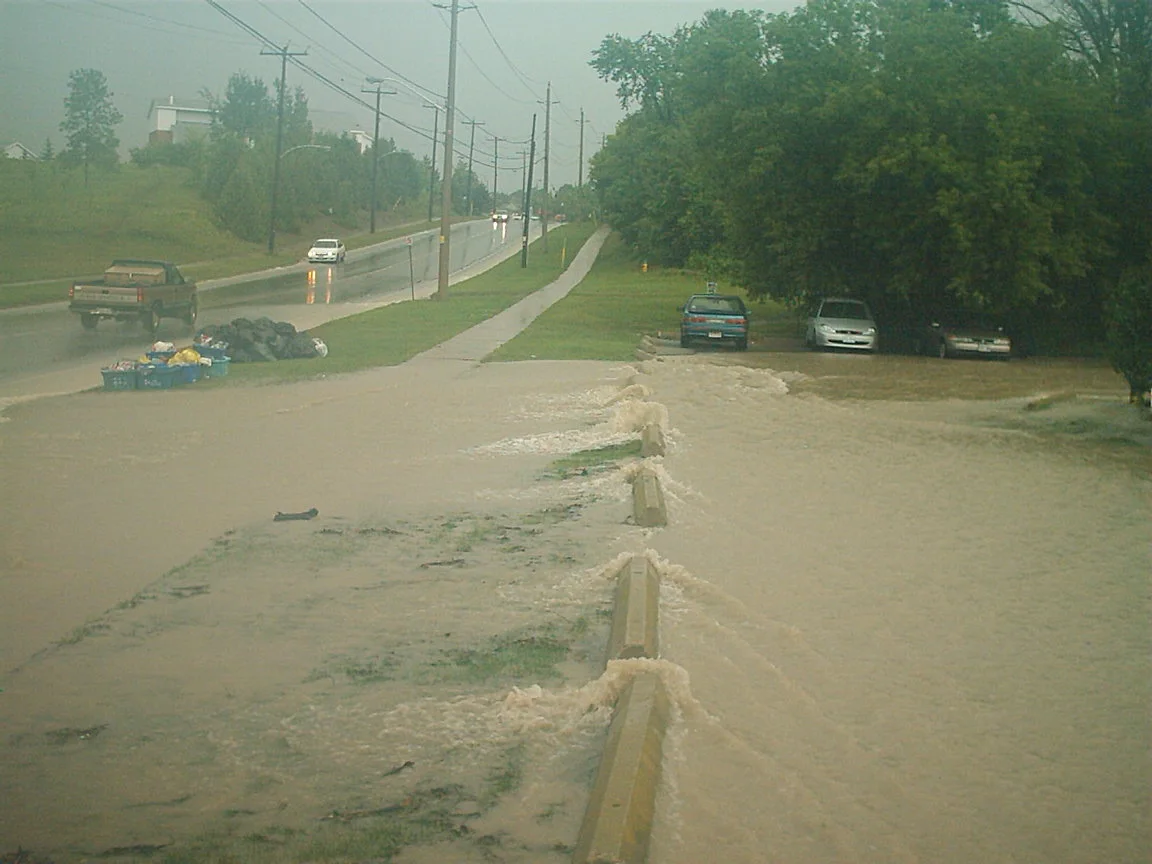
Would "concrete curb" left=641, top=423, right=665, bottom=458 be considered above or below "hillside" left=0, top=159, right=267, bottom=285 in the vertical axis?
below

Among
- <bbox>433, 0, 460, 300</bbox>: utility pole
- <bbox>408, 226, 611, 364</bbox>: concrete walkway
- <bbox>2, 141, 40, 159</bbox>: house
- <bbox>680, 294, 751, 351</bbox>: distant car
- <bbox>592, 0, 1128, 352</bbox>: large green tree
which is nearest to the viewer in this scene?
<bbox>408, 226, 611, 364</bbox>: concrete walkway

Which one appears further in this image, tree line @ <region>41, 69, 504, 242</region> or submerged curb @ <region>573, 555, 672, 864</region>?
tree line @ <region>41, 69, 504, 242</region>

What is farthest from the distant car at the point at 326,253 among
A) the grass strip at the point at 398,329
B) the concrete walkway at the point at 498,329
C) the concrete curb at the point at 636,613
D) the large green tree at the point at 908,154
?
the concrete curb at the point at 636,613

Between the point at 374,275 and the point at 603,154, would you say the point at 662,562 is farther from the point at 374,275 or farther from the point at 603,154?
the point at 603,154

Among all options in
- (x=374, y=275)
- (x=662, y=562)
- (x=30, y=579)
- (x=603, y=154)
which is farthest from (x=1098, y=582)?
(x=603, y=154)

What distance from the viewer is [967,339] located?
118 feet

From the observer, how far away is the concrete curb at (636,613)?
7.41m

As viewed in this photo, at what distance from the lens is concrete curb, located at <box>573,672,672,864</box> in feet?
15.8

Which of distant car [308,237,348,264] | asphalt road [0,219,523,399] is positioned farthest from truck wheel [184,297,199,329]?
distant car [308,237,348,264]

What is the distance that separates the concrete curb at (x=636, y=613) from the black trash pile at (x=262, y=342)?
18.4 meters

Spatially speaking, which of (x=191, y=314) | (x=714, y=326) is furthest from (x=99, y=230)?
(x=714, y=326)

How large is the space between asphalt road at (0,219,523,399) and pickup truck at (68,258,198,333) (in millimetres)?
500

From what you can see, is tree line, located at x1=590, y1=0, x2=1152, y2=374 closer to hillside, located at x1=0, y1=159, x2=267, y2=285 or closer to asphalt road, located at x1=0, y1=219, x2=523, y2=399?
asphalt road, located at x1=0, y1=219, x2=523, y2=399

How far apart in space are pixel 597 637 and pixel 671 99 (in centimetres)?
7961
